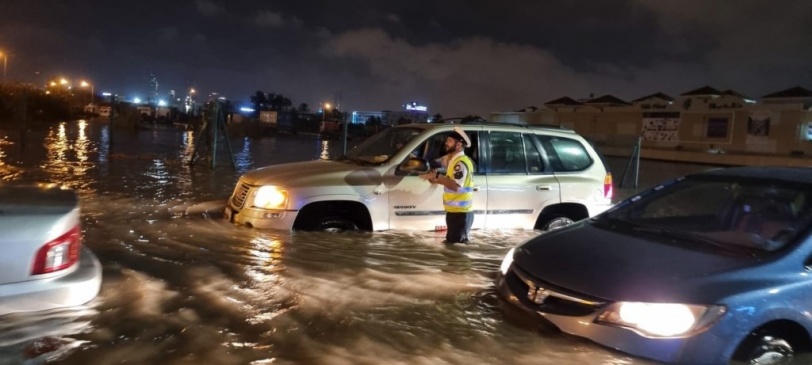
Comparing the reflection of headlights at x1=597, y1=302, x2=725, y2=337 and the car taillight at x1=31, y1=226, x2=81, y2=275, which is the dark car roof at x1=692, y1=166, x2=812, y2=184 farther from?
the car taillight at x1=31, y1=226, x2=81, y2=275

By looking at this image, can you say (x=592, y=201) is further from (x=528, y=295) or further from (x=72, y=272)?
(x=72, y=272)

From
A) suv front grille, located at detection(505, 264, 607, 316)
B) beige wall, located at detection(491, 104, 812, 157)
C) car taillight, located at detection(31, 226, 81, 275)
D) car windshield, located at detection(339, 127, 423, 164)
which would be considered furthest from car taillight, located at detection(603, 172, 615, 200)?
beige wall, located at detection(491, 104, 812, 157)

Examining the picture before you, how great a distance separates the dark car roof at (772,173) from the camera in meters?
4.69

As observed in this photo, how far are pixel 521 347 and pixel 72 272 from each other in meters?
2.77

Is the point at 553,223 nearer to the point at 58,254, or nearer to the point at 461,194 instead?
the point at 461,194

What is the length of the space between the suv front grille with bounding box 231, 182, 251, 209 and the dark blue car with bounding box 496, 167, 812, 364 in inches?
130

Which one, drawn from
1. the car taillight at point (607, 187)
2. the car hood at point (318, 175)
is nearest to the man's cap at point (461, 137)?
the car hood at point (318, 175)

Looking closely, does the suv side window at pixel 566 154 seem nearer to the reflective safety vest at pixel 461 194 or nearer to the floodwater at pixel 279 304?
the floodwater at pixel 279 304

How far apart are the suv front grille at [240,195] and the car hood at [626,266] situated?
3445 millimetres

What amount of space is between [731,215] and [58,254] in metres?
4.89

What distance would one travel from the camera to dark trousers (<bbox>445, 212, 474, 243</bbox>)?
6.83 metres

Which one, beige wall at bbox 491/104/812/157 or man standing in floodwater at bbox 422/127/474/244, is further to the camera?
beige wall at bbox 491/104/812/157

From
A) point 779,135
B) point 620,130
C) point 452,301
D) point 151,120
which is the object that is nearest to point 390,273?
point 452,301

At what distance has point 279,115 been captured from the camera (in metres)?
46.8
